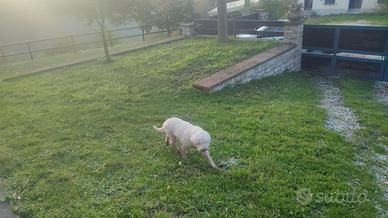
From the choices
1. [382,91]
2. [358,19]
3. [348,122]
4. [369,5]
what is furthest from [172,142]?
[369,5]

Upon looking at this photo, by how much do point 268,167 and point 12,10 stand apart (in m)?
27.9

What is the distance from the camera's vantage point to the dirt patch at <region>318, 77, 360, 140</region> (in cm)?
598

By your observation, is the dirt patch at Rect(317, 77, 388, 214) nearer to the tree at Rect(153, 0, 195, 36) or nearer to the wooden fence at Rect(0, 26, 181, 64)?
the wooden fence at Rect(0, 26, 181, 64)

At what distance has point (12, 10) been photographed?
2570 centimetres

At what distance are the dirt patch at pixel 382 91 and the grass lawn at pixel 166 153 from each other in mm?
1561

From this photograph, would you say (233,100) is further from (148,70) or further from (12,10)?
(12,10)

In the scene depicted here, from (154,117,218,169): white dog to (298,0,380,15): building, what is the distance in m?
23.7

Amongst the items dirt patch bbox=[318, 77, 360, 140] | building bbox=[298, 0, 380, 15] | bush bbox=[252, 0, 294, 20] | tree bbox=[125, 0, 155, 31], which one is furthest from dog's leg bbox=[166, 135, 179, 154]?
building bbox=[298, 0, 380, 15]

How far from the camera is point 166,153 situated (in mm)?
5090

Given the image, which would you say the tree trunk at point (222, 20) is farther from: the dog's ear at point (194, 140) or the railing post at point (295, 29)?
the dog's ear at point (194, 140)

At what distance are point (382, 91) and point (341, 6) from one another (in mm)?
18763

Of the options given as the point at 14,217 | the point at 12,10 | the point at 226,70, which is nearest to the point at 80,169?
the point at 14,217

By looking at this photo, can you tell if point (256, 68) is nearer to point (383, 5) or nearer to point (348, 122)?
point (348, 122)

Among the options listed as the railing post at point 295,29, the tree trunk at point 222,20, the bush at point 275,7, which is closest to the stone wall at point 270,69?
the railing post at point 295,29
